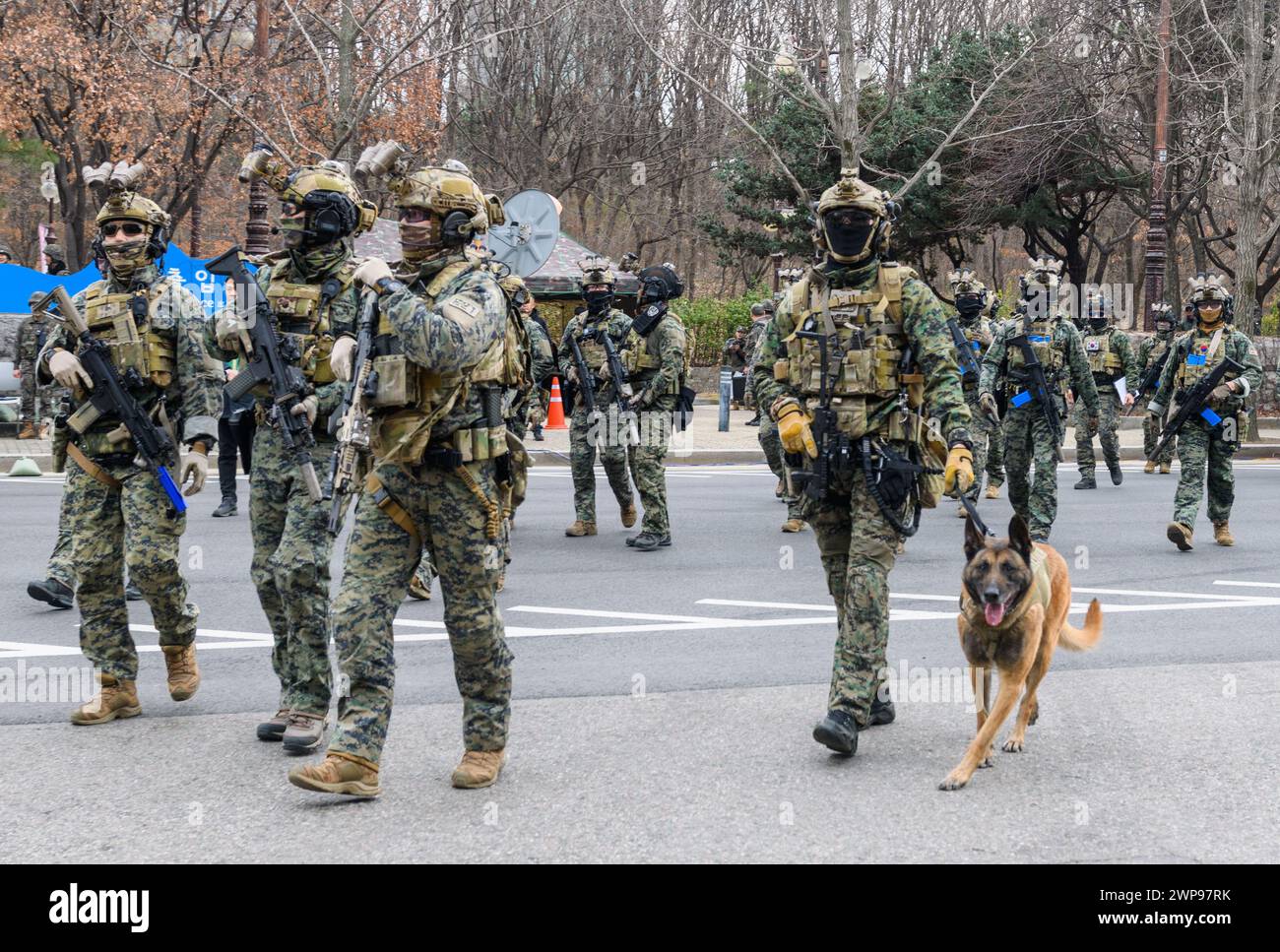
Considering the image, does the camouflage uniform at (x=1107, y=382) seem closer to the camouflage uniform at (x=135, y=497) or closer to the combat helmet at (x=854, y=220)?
the combat helmet at (x=854, y=220)

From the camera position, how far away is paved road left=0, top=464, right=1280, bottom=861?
457 cm

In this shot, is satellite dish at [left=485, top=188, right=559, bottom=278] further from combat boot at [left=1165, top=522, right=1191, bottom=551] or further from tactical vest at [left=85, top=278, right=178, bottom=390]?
tactical vest at [left=85, top=278, right=178, bottom=390]

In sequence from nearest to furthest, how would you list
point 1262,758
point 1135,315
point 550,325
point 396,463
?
point 396,463
point 1262,758
point 550,325
point 1135,315

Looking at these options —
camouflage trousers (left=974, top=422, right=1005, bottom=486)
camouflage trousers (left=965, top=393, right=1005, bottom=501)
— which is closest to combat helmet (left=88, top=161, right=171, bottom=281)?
camouflage trousers (left=965, top=393, right=1005, bottom=501)

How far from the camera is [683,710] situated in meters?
6.22

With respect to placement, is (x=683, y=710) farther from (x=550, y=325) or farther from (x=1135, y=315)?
(x=1135, y=315)

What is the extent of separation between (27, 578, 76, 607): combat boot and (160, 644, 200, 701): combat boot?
8.88 ft

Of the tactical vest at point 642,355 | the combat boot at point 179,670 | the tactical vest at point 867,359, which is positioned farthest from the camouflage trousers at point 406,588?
the tactical vest at point 642,355

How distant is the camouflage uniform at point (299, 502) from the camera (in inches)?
221

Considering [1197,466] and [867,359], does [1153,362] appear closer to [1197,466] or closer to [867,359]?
[1197,466]

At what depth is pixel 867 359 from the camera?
5.73m

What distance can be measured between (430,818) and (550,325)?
2413cm

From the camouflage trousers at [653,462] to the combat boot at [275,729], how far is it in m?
5.61

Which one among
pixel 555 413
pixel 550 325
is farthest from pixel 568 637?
pixel 550 325
